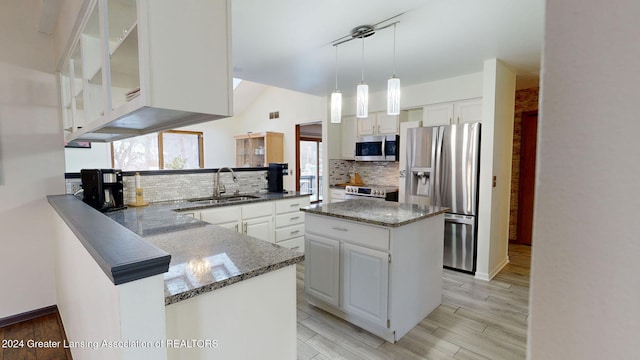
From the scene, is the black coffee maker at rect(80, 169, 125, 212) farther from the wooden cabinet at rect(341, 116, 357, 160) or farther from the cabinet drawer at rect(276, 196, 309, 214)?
the wooden cabinet at rect(341, 116, 357, 160)

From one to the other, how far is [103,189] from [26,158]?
0.79 metres

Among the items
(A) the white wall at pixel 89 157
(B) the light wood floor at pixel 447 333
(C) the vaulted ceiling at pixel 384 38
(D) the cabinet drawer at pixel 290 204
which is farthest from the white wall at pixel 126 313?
(A) the white wall at pixel 89 157

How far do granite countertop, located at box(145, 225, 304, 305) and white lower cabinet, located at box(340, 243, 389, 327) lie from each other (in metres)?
0.89

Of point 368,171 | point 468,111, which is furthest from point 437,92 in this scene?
point 368,171

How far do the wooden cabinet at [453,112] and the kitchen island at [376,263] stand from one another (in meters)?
1.66

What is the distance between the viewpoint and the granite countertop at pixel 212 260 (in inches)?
42.0

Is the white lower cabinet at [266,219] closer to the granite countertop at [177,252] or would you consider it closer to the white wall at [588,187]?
the granite countertop at [177,252]

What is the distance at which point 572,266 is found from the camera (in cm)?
32

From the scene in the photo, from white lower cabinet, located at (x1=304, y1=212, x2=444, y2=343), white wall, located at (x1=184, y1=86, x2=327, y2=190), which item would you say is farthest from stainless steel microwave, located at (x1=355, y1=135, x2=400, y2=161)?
white lower cabinet, located at (x1=304, y1=212, x2=444, y2=343)

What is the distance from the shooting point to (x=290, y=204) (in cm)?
361

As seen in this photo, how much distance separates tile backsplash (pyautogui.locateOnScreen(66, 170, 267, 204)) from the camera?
2.81 metres

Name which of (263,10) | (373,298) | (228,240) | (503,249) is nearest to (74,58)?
(263,10)

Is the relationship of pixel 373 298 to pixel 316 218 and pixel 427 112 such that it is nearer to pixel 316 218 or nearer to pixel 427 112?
pixel 316 218

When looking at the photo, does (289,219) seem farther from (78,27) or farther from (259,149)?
(259,149)
